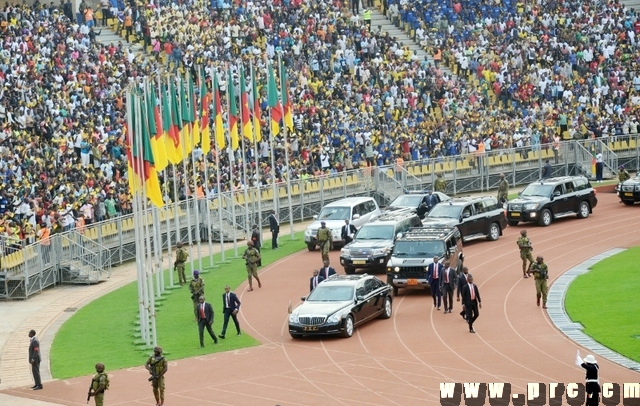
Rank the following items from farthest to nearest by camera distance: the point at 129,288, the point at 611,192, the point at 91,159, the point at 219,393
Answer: the point at 611,192, the point at 91,159, the point at 129,288, the point at 219,393

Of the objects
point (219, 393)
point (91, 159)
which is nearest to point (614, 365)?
point (219, 393)

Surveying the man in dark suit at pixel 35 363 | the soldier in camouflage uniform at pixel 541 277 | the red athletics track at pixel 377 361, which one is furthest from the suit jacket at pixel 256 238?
the man in dark suit at pixel 35 363

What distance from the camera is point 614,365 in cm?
3381

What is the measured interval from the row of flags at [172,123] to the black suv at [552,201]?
8933 mm

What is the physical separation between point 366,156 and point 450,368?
28.9 metres

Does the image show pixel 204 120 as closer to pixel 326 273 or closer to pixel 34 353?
pixel 326 273

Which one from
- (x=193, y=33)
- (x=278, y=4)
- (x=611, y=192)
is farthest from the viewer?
(x=278, y=4)

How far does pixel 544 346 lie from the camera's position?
36156 mm

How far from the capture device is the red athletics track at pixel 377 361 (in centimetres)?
3297

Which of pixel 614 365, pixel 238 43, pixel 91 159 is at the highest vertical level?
pixel 238 43

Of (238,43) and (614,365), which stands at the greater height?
(238,43)

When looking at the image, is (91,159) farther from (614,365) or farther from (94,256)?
(614,365)

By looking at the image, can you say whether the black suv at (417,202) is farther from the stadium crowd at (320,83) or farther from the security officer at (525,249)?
the security officer at (525,249)

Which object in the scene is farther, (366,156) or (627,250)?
(366,156)
